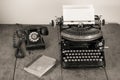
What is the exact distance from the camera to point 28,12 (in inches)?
73.2

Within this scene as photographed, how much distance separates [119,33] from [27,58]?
75cm

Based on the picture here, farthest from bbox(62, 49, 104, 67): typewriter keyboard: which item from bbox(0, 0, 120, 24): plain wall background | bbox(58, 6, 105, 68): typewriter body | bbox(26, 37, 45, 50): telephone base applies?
bbox(0, 0, 120, 24): plain wall background

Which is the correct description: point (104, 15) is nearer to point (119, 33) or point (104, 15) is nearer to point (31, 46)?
point (119, 33)

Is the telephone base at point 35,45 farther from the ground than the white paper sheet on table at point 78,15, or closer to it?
closer to it

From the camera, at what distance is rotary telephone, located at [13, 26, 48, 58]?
152cm

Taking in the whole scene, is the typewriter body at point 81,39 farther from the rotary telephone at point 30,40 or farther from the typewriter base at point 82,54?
the rotary telephone at point 30,40

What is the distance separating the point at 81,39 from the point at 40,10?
1.81 ft

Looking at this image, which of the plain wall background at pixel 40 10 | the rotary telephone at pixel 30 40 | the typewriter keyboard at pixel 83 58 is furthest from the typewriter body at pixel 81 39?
the plain wall background at pixel 40 10

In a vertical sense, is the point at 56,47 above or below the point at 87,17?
below

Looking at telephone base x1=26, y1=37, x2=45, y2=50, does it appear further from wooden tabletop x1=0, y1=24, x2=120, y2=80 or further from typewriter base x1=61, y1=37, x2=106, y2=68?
typewriter base x1=61, y1=37, x2=106, y2=68

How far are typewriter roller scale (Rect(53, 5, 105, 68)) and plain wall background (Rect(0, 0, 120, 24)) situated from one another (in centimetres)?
29

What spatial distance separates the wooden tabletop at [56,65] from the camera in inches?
51.1

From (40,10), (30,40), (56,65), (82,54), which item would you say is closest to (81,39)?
(82,54)

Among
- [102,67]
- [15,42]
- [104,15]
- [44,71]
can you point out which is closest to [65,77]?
[44,71]
